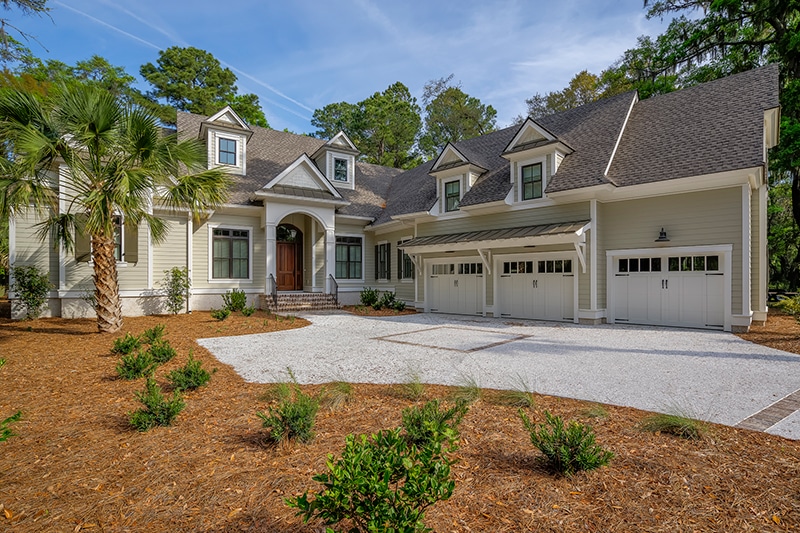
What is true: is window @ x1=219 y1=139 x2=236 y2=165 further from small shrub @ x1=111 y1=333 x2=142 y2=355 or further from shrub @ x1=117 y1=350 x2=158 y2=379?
shrub @ x1=117 y1=350 x2=158 y2=379

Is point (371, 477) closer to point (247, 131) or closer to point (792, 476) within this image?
point (792, 476)

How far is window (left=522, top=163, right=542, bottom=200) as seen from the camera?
45.3ft

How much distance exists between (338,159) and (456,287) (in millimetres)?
8426

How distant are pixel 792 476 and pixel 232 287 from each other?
624 inches

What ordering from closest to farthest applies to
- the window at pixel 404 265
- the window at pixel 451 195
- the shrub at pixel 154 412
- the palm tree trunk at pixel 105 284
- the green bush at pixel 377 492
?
the green bush at pixel 377 492 → the shrub at pixel 154 412 → the palm tree trunk at pixel 105 284 → the window at pixel 451 195 → the window at pixel 404 265

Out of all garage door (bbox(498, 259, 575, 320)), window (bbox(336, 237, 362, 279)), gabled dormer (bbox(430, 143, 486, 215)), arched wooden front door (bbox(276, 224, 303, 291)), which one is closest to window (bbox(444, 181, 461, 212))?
gabled dormer (bbox(430, 143, 486, 215))

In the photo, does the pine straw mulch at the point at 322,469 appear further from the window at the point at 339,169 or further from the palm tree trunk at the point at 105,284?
the window at the point at 339,169

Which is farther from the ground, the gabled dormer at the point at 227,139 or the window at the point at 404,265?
the gabled dormer at the point at 227,139

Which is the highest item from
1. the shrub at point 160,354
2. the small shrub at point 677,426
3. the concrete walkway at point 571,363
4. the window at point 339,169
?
the window at point 339,169

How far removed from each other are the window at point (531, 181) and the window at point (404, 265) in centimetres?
580

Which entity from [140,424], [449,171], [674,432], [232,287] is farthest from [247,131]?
[674,432]

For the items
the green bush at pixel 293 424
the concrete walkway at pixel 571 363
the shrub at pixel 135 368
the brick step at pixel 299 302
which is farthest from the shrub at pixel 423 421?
the brick step at pixel 299 302

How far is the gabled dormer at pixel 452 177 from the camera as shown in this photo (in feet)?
52.0

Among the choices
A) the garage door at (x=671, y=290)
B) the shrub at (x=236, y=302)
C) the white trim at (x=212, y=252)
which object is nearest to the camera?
the garage door at (x=671, y=290)
